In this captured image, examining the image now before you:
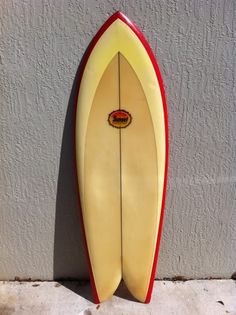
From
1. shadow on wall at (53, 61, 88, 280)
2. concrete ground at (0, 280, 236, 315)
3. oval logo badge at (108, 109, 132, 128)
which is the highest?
oval logo badge at (108, 109, 132, 128)

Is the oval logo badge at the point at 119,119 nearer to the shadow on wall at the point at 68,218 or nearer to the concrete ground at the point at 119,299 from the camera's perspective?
the shadow on wall at the point at 68,218

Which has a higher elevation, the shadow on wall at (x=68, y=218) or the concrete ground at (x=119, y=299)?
the shadow on wall at (x=68, y=218)

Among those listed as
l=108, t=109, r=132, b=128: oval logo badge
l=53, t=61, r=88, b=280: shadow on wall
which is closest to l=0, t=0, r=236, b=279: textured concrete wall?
l=53, t=61, r=88, b=280: shadow on wall

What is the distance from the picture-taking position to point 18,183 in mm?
2201

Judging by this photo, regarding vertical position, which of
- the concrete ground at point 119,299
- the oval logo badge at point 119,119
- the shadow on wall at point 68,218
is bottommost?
the concrete ground at point 119,299

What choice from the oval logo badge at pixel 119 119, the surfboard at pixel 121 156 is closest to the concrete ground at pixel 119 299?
the surfboard at pixel 121 156

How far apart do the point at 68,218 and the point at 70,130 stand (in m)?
0.50

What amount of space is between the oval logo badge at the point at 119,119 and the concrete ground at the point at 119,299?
94 cm

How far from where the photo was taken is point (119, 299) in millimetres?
2197

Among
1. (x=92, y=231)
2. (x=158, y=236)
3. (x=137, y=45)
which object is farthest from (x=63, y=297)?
(x=137, y=45)

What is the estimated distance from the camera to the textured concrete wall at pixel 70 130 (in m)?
1.95

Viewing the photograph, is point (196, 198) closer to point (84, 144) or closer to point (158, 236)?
point (158, 236)

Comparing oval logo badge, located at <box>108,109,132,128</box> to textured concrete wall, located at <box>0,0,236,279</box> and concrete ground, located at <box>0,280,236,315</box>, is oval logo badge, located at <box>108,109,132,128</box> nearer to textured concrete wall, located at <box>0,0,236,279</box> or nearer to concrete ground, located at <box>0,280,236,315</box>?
textured concrete wall, located at <box>0,0,236,279</box>

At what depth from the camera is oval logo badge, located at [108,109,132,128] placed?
2.01m
